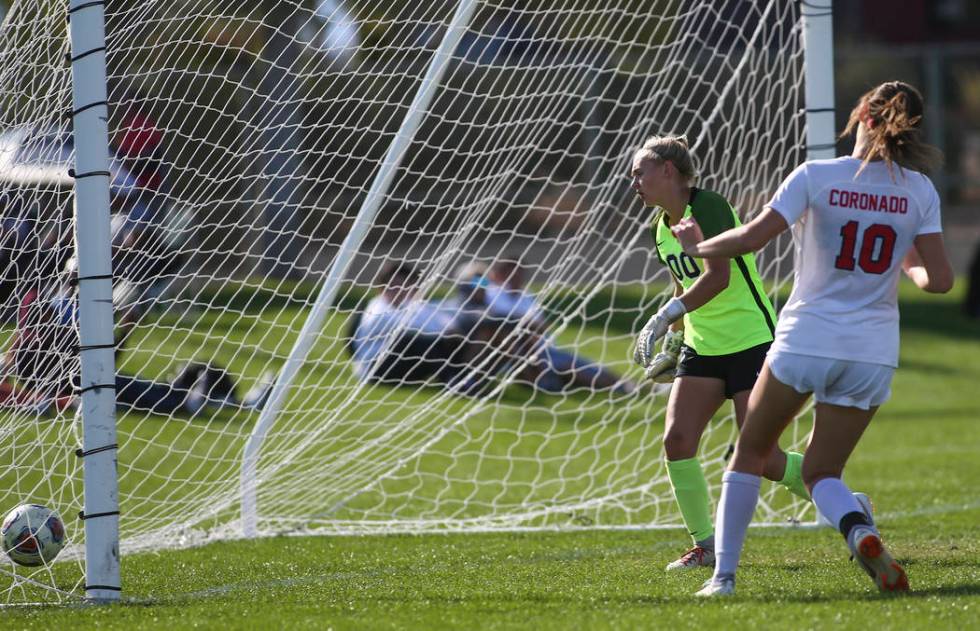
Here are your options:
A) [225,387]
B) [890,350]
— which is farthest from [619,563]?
[225,387]

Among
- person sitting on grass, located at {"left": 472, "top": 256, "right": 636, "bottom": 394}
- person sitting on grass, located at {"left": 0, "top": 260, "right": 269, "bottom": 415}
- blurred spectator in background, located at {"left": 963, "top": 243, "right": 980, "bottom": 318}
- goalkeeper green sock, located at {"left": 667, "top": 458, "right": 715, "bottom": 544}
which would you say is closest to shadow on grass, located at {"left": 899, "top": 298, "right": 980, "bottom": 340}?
blurred spectator in background, located at {"left": 963, "top": 243, "right": 980, "bottom": 318}

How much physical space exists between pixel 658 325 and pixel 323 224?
3.54 m

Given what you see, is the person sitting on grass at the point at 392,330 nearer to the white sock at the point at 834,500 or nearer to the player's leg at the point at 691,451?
the player's leg at the point at 691,451

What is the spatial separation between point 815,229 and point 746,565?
1.92 m

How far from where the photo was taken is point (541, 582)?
5.05 m

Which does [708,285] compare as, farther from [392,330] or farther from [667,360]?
[392,330]

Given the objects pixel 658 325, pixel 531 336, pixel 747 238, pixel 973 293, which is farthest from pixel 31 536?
Answer: pixel 973 293

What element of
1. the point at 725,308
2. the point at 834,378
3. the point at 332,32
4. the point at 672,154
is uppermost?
the point at 332,32

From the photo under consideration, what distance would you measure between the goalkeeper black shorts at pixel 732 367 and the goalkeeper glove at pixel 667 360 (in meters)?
0.09

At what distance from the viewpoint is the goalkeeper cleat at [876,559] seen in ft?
13.4

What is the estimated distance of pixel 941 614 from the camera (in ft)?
13.1

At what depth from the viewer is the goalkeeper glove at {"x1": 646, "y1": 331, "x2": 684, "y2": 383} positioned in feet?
17.1

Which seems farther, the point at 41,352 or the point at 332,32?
the point at 332,32

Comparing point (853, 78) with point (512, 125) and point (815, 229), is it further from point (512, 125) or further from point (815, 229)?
point (815, 229)
